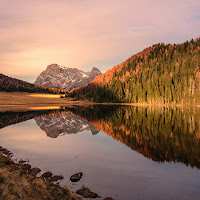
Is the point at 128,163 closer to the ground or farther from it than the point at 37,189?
closer to the ground

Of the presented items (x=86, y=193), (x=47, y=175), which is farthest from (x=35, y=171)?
(x=86, y=193)

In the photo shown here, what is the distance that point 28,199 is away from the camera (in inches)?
381

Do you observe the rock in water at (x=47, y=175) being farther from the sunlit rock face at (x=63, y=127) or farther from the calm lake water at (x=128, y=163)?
the sunlit rock face at (x=63, y=127)

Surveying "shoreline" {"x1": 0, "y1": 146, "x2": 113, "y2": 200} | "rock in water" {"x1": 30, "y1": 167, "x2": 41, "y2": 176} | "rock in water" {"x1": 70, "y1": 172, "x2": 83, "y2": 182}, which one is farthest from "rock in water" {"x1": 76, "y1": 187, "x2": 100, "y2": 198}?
"rock in water" {"x1": 30, "y1": 167, "x2": 41, "y2": 176}

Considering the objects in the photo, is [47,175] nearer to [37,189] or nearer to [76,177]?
[76,177]

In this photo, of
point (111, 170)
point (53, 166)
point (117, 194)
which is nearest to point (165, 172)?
point (111, 170)

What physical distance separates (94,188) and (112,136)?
19360mm

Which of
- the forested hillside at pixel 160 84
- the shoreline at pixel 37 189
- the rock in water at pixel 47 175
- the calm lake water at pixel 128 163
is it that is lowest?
the calm lake water at pixel 128 163

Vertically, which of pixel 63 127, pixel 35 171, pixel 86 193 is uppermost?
pixel 86 193

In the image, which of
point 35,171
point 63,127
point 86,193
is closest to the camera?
point 86,193

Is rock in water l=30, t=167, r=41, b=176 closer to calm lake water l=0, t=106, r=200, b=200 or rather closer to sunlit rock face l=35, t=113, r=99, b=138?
calm lake water l=0, t=106, r=200, b=200

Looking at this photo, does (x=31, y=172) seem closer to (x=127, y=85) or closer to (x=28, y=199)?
(x=28, y=199)

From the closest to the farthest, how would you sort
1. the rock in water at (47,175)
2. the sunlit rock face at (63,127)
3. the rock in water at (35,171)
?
the rock in water at (47,175) < the rock in water at (35,171) < the sunlit rock face at (63,127)

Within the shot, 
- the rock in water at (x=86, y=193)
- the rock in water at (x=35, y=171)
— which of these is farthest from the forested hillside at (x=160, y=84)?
the rock in water at (x=86, y=193)
